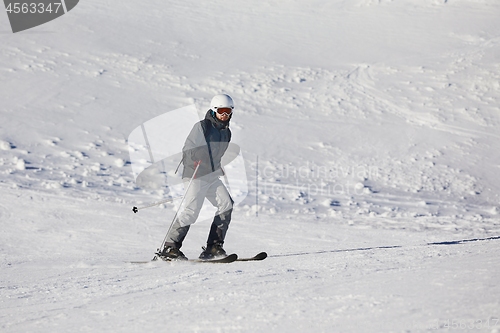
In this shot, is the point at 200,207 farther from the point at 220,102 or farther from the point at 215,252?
the point at 220,102

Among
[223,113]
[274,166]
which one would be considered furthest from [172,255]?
[274,166]

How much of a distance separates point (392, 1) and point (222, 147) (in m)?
16.4

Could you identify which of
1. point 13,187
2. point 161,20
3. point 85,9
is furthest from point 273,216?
point 85,9

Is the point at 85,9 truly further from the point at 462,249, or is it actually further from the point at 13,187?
the point at 462,249

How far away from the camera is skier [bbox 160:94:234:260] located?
5.71 metres

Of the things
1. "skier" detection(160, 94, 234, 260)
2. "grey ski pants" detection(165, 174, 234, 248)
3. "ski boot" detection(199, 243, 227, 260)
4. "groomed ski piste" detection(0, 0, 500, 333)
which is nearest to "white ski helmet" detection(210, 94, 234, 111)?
"skier" detection(160, 94, 234, 260)

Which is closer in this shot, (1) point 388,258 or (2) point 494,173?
(1) point 388,258

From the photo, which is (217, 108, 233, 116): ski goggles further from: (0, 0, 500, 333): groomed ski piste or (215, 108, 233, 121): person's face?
(0, 0, 500, 333): groomed ski piste

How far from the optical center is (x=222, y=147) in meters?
5.83

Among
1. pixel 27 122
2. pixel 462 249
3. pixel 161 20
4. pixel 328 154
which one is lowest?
→ pixel 462 249

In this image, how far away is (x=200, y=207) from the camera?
19.9 feet

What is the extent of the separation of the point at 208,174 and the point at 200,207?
385 millimetres

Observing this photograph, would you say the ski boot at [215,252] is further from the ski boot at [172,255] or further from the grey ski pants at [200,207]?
the ski boot at [172,255]

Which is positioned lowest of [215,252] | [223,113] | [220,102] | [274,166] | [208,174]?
[215,252]
